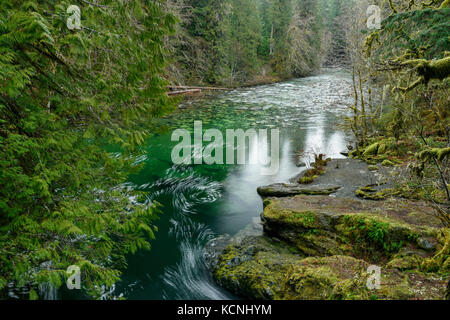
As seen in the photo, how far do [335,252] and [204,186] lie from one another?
256 inches

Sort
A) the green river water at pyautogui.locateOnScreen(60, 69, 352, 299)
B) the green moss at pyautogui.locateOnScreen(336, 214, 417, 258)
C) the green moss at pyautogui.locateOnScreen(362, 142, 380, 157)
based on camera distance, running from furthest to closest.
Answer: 1. the green moss at pyautogui.locateOnScreen(362, 142, 380, 157)
2. the green river water at pyautogui.locateOnScreen(60, 69, 352, 299)
3. the green moss at pyautogui.locateOnScreen(336, 214, 417, 258)

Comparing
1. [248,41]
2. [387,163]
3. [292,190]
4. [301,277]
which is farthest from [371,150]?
[248,41]

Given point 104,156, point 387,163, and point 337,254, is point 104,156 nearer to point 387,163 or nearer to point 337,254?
point 337,254

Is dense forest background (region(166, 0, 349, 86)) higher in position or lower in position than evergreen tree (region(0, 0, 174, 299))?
higher

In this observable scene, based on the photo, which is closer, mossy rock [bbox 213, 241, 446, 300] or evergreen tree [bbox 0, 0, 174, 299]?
evergreen tree [bbox 0, 0, 174, 299]

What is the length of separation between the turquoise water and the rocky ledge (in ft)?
2.15

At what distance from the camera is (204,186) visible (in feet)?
37.2

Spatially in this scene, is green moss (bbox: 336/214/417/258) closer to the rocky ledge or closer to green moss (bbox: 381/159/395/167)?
the rocky ledge

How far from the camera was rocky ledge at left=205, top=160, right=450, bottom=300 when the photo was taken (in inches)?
158

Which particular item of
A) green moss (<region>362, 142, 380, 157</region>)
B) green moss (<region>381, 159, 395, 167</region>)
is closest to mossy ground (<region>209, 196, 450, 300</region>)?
green moss (<region>381, 159, 395, 167</region>)

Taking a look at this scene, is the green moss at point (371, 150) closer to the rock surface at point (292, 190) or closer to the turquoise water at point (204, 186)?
the turquoise water at point (204, 186)

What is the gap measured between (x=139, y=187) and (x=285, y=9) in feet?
145
